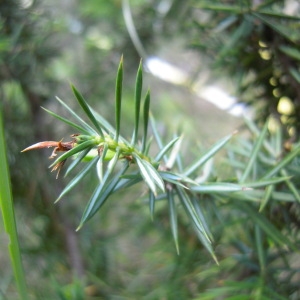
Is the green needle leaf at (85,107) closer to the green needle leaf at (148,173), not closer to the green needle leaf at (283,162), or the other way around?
the green needle leaf at (148,173)

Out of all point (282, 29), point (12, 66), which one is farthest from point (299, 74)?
point (12, 66)

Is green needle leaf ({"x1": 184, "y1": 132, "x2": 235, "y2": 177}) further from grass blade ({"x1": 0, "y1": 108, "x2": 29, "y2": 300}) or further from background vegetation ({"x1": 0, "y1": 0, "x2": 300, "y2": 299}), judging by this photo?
grass blade ({"x1": 0, "y1": 108, "x2": 29, "y2": 300})

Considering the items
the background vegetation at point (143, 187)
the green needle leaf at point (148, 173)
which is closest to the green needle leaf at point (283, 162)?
the background vegetation at point (143, 187)

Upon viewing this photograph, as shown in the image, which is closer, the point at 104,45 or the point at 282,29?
the point at 282,29

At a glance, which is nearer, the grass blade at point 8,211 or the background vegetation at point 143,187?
the grass blade at point 8,211

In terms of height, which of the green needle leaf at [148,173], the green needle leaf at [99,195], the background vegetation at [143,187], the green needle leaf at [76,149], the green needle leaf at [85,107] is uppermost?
the green needle leaf at [85,107]

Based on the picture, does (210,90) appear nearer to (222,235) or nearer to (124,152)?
Result: (222,235)

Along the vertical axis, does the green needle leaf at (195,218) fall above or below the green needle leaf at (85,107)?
below

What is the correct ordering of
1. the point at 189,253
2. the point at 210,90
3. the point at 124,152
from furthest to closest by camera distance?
1. the point at 210,90
2. the point at 189,253
3. the point at 124,152

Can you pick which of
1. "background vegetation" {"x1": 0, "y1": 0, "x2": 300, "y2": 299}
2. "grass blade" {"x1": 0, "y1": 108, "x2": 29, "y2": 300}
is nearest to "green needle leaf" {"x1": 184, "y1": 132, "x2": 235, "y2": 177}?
"background vegetation" {"x1": 0, "y1": 0, "x2": 300, "y2": 299}
